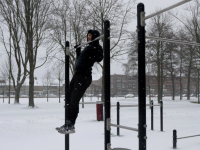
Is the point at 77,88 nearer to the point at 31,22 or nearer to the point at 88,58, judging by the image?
the point at 88,58

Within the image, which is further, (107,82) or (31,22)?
(31,22)

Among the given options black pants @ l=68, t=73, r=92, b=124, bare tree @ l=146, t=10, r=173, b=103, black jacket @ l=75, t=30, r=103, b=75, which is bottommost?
black pants @ l=68, t=73, r=92, b=124

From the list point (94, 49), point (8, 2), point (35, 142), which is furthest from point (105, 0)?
point (94, 49)

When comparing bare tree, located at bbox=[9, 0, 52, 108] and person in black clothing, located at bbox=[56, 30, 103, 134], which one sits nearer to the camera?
person in black clothing, located at bbox=[56, 30, 103, 134]

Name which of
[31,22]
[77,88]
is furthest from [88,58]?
[31,22]

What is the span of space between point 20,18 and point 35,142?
1293cm

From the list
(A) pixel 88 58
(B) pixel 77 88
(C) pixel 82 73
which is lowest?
(B) pixel 77 88

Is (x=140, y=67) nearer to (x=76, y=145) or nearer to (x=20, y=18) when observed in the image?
(x=76, y=145)

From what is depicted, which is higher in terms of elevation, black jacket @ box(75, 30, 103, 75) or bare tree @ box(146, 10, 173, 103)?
bare tree @ box(146, 10, 173, 103)

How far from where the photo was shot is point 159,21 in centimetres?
2183

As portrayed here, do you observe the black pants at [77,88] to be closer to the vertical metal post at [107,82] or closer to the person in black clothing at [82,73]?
the person in black clothing at [82,73]

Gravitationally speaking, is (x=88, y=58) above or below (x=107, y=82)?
above

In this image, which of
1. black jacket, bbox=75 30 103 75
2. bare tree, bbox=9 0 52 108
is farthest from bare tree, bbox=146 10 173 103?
black jacket, bbox=75 30 103 75

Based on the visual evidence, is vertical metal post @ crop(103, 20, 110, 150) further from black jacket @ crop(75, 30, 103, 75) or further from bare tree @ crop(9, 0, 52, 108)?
bare tree @ crop(9, 0, 52, 108)
